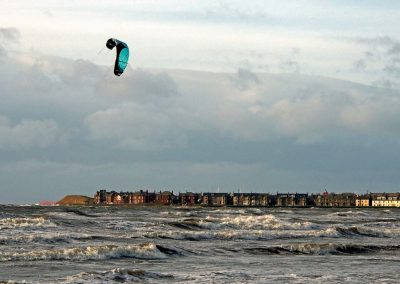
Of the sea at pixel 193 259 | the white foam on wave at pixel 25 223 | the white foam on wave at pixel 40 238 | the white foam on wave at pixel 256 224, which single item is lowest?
the sea at pixel 193 259

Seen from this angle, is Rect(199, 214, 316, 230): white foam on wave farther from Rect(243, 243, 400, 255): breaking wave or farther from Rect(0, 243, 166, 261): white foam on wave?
Rect(0, 243, 166, 261): white foam on wave

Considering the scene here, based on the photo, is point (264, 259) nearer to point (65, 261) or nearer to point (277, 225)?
point (65, 261)

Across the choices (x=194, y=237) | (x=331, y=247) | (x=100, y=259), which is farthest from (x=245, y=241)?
(x=100, y=259)

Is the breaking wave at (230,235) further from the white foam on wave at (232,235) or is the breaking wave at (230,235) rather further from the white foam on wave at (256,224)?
the white foam on wave at (256,224)

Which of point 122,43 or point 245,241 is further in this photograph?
point 245,241

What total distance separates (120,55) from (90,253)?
24.9 feet

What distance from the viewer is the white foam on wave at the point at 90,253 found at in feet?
105

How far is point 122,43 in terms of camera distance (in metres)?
31.7

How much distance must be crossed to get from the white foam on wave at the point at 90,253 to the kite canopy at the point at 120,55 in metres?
7.06

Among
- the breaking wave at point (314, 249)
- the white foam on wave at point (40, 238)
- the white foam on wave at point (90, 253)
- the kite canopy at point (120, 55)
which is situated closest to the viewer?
the kite canopy at point (120, 55)

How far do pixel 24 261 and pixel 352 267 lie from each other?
11530 mm

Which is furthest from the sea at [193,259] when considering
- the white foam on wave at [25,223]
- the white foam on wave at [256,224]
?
the white foam on wave at [256,224]

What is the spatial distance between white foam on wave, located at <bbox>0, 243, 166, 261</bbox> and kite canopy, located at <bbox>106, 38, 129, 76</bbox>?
7062 millimetres

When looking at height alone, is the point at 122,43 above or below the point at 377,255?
above
